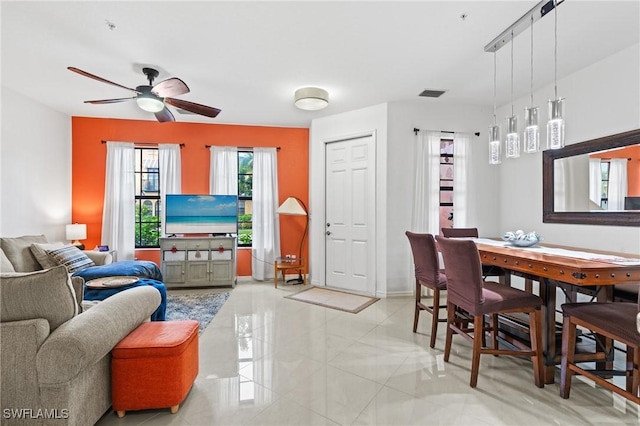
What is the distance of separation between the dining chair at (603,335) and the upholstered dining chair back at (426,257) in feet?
3.19

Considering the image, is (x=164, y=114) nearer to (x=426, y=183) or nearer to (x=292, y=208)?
(x=292, y=208)

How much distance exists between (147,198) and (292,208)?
2480 mm

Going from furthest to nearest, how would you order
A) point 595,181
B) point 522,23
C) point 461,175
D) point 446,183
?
point 446,183 → point 461,175 → point 595,181 → point 522,23

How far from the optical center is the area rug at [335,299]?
3.87 metres

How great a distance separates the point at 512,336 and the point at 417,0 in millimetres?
2756

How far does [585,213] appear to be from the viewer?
3.20 metres

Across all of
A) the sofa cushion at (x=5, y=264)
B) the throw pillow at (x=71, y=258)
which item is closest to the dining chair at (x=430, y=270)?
the throw pillow at (x=71, y=258)

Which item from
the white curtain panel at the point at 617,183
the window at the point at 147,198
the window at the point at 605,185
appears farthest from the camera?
the window at the point at 147,198

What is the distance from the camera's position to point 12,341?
53.7 inches

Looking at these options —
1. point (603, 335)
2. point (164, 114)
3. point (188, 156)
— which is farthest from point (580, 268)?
point (188, 156)

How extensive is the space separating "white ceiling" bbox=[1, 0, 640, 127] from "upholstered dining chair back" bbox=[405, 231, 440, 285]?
1.80 m

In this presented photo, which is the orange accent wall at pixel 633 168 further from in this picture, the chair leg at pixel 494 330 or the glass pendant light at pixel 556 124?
the chair leg at pixel 494 330

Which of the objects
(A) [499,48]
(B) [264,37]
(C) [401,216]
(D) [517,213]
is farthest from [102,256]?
(D) [517,213]

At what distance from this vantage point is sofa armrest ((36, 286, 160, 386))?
1362 mm
